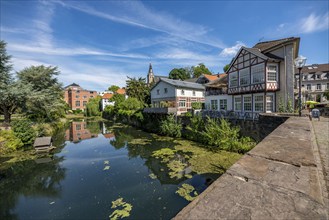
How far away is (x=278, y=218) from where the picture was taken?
4.01ft

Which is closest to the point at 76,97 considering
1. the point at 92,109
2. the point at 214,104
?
the point at 92,109

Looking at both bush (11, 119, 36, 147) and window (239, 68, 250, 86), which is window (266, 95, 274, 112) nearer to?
window (239, 68, 250, 86)

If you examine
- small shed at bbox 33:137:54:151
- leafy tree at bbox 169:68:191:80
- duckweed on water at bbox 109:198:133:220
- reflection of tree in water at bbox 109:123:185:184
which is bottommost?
duckweed on water at bbox 109:198:133:220

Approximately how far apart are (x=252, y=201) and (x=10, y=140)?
778 inches

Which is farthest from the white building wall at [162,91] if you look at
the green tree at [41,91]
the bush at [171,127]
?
the green tree at [41,91]

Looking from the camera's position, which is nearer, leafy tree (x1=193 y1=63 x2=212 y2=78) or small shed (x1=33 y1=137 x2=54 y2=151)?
small shed (x1=33 y1=137 x2=54 y2=151)

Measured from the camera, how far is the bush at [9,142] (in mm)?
13586

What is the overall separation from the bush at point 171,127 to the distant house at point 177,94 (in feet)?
10.7

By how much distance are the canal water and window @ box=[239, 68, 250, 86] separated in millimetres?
9688

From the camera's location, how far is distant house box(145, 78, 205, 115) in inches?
976

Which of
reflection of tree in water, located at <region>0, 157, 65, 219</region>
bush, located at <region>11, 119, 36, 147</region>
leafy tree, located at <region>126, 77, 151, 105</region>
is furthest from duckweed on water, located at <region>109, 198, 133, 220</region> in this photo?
leafy tree, located at <region>126, 77, 151, 105</region>

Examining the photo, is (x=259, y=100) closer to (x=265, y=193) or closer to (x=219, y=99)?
A: (x=219, y=99)

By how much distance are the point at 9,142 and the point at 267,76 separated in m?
25.4

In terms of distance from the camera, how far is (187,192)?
7910 millimetres
